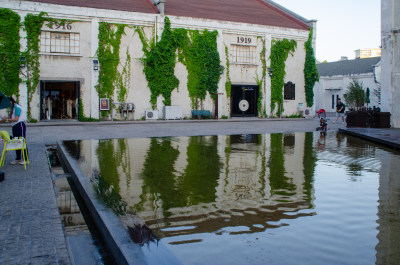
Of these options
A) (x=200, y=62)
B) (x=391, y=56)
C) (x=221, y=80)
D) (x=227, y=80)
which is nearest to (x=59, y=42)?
(x=200, y=62)

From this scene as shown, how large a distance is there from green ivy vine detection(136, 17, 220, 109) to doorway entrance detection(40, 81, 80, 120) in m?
5.08

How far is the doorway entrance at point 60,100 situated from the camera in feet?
86.3

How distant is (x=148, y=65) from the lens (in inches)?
1094

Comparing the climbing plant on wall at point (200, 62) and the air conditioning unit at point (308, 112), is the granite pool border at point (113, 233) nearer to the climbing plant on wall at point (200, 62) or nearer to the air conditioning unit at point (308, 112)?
the climbing plant on wall at point (200, 62)

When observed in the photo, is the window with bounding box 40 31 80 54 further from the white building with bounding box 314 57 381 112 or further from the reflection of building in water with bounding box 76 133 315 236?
the white building with bounding box 314 57 381 112

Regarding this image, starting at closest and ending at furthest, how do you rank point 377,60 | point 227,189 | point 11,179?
point 227,189, point 11,179, point 377,60

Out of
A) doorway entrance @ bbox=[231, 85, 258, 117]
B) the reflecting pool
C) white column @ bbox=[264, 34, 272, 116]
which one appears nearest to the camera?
the reflecting pool

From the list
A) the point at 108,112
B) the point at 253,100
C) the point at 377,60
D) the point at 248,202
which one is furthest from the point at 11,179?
the point at 377,60

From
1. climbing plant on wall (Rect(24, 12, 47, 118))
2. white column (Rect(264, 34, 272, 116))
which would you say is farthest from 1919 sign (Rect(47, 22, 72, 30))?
white column (Rect(264, 34, 272, 116))

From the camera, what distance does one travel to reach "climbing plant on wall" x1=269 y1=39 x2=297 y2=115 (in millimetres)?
32719

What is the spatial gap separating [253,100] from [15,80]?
17.4 m

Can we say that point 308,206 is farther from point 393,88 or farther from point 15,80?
point 15,80

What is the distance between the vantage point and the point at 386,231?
4359 millimetres

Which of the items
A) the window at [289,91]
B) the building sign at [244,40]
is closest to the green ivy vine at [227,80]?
the building sign at [244,40]
